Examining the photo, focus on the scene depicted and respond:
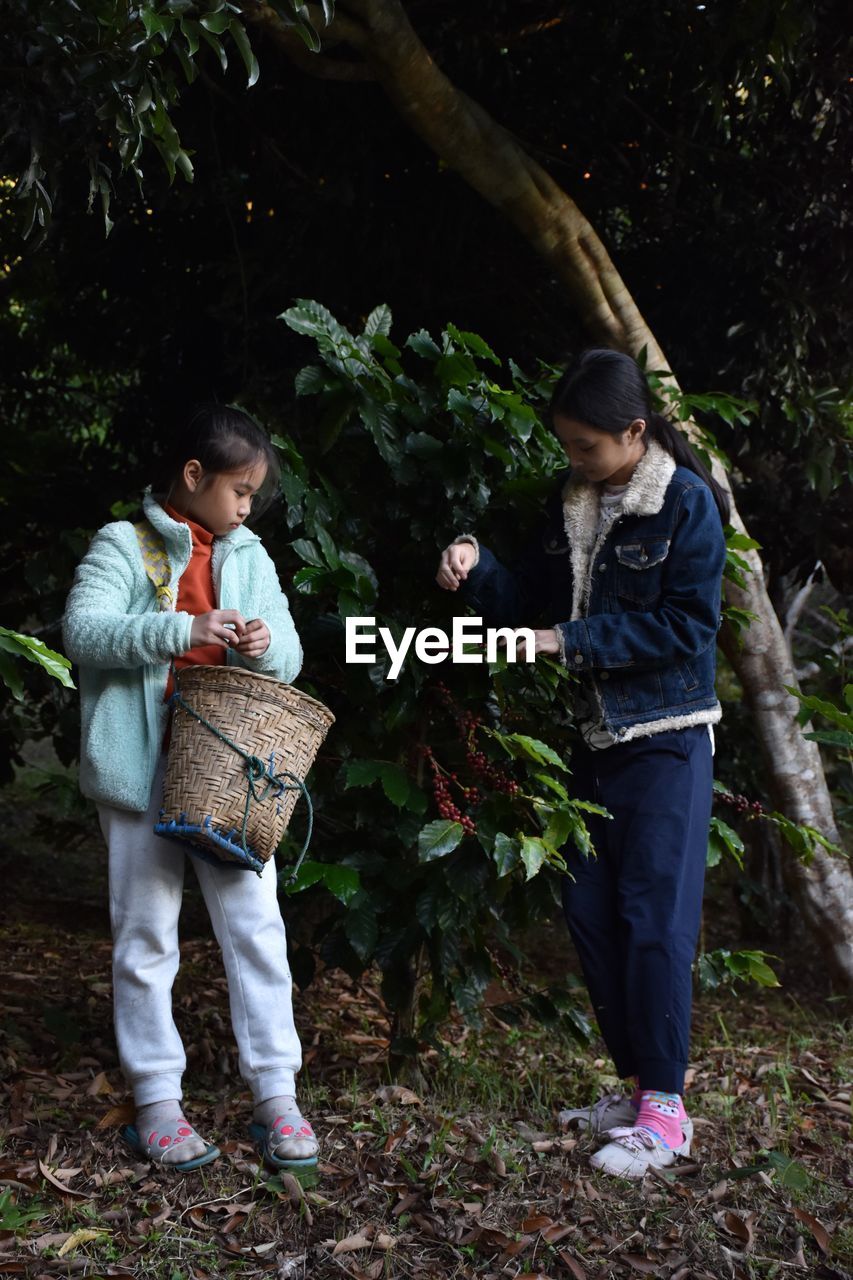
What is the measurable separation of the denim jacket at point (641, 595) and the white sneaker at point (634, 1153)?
95 cm

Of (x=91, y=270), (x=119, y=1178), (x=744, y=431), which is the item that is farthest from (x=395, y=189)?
(x=119, y=1178)

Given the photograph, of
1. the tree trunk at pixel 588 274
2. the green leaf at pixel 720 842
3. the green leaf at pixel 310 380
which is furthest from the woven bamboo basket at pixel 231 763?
the tree trunk at pixel 588 274

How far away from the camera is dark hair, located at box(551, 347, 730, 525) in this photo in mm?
3035

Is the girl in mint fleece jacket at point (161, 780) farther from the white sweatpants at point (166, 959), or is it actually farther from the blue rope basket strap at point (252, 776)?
the blue rope basket strap at point (252, 776)

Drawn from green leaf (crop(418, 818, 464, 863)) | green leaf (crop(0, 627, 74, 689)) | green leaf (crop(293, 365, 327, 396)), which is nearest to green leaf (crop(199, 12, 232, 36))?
green leaf (crop(293, 365, 327, 396))

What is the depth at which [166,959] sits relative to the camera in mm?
2838

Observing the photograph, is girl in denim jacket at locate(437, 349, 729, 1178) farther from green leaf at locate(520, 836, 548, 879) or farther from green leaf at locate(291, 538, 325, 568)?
green leaf at locate(520, 836, 548, 879)

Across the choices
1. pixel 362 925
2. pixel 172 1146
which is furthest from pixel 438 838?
pixel 172 1146

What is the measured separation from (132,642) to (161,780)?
36cm

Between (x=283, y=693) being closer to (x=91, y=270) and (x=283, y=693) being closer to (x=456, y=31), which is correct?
(x=456, y=31)

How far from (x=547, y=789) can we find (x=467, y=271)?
291cm

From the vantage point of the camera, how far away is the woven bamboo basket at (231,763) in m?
2.54

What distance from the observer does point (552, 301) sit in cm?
544

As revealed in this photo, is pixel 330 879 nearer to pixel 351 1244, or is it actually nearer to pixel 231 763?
pixel 231 763
